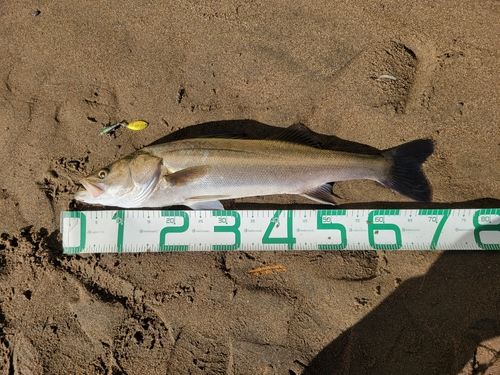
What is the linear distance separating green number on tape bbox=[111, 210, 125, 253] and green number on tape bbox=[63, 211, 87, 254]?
0.32 metres

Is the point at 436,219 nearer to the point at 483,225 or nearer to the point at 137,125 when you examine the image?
the point at 483,225

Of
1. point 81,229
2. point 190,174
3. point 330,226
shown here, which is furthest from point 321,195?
point 81,229

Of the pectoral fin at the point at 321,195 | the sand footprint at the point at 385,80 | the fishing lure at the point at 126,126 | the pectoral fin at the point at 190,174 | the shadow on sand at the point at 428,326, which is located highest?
the sand footprint at the point at 385,80

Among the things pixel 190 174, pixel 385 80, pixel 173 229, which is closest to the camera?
pixel 190 174

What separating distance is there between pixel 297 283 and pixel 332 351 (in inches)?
31.3

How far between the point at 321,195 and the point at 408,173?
986 millimetres

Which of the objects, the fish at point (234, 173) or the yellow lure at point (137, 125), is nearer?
the fish at point (234, 173)

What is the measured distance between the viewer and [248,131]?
3.79 meters

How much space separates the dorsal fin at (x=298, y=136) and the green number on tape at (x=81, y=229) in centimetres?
230

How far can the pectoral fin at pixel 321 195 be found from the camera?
11.5 feet

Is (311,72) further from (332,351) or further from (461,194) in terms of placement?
(332,351)

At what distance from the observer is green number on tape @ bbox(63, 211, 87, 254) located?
139 inches

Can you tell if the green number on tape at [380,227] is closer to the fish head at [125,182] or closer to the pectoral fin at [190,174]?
the pectoral fin at [190,174]

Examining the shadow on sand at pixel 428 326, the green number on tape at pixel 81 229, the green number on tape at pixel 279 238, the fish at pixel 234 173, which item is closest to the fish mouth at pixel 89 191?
the fish at pixel 234 173
